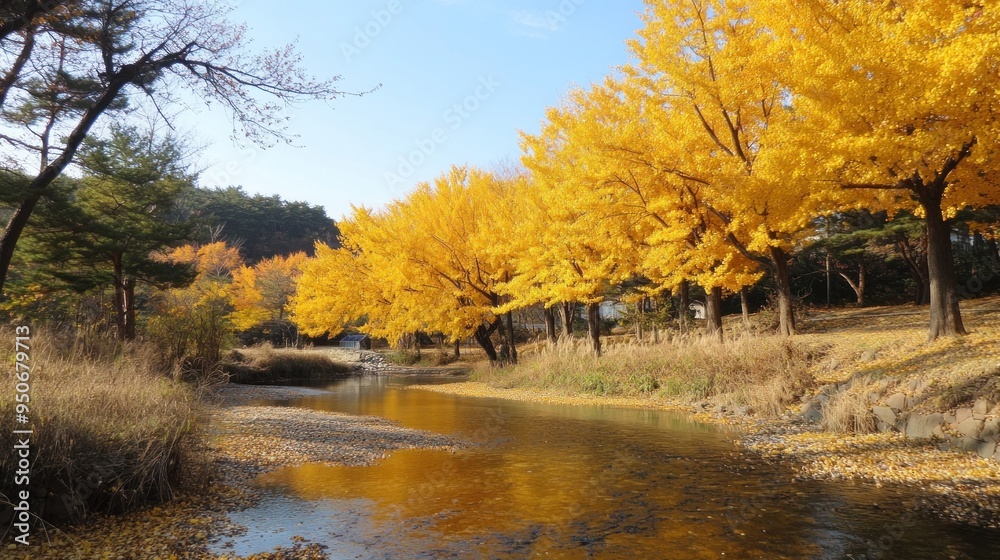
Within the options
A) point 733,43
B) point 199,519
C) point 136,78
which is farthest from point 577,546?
point 733,43

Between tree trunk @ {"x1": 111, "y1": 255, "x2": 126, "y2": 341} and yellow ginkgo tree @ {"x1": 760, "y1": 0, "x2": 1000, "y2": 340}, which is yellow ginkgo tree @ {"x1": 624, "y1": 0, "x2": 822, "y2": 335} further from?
tree trunk @ {"x1": 111, "y1": 255, "x2": 126, "y2": 341}

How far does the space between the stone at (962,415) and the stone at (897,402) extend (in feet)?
2.93

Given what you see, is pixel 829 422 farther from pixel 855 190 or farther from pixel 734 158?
pixel 734 158

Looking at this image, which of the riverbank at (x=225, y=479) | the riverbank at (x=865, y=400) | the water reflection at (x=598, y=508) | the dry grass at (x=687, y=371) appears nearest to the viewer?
the riverbank at (x=225, y=479)

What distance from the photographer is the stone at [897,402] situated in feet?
30.0

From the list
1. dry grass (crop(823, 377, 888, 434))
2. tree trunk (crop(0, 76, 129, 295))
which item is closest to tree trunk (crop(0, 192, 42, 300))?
tree trunk (crop(0, 76, 129, 295))

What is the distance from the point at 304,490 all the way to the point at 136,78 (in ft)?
21.6

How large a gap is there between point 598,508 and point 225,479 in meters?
4.53

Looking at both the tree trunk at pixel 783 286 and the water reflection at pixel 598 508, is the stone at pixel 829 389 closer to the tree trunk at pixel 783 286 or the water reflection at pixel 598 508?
the water reflection at pixel 598 508

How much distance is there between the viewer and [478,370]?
24.3 meters

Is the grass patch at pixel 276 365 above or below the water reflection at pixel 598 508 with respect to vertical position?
above

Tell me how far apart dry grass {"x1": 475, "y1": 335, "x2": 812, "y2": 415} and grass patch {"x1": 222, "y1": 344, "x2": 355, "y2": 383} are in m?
10.5

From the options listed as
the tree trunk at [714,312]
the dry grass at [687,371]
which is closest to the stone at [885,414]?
the dry grass at [687,371]

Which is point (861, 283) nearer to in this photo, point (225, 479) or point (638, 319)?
point (638, 319)
